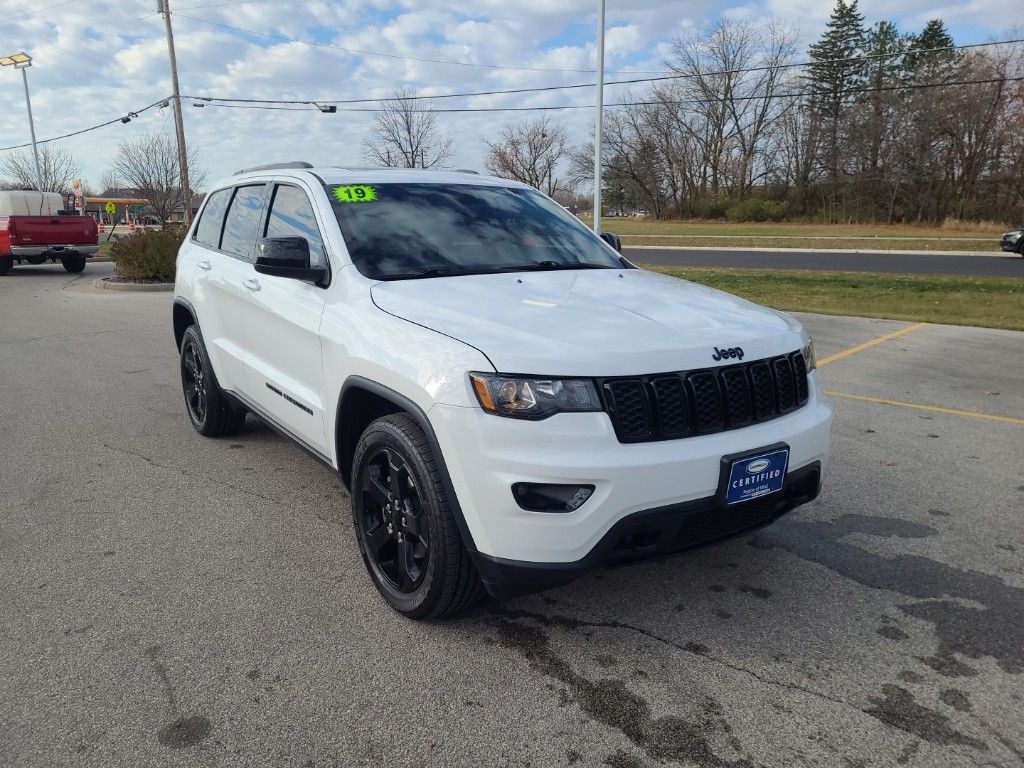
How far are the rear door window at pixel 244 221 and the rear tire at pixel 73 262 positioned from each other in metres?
19.9

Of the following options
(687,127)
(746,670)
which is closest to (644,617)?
(746,670)

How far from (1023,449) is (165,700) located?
5.50 m

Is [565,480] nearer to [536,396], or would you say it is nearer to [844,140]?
[536,396]

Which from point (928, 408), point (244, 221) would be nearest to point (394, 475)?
point (244, 221)

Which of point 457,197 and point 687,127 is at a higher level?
point 687,127

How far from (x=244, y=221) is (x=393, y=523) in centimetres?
258

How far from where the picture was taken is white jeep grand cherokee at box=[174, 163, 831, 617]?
262 centimetres

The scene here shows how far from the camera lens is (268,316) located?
4.18 m

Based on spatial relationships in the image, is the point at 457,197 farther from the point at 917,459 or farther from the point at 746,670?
the point at 917,459

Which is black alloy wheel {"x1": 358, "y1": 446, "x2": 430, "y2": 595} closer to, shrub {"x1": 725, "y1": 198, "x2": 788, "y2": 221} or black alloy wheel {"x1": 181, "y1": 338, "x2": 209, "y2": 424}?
black alloy wheel {"x1": 181, "y1": 338, "x2": 209, "y2": 424}

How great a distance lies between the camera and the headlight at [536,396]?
261 cm

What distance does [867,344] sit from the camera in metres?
9.67

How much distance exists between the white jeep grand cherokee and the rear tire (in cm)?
2107

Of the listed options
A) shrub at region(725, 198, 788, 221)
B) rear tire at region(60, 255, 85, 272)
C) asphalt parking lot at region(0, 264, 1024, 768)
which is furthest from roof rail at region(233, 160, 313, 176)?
shrub at region(725, 198, 788, 221)
